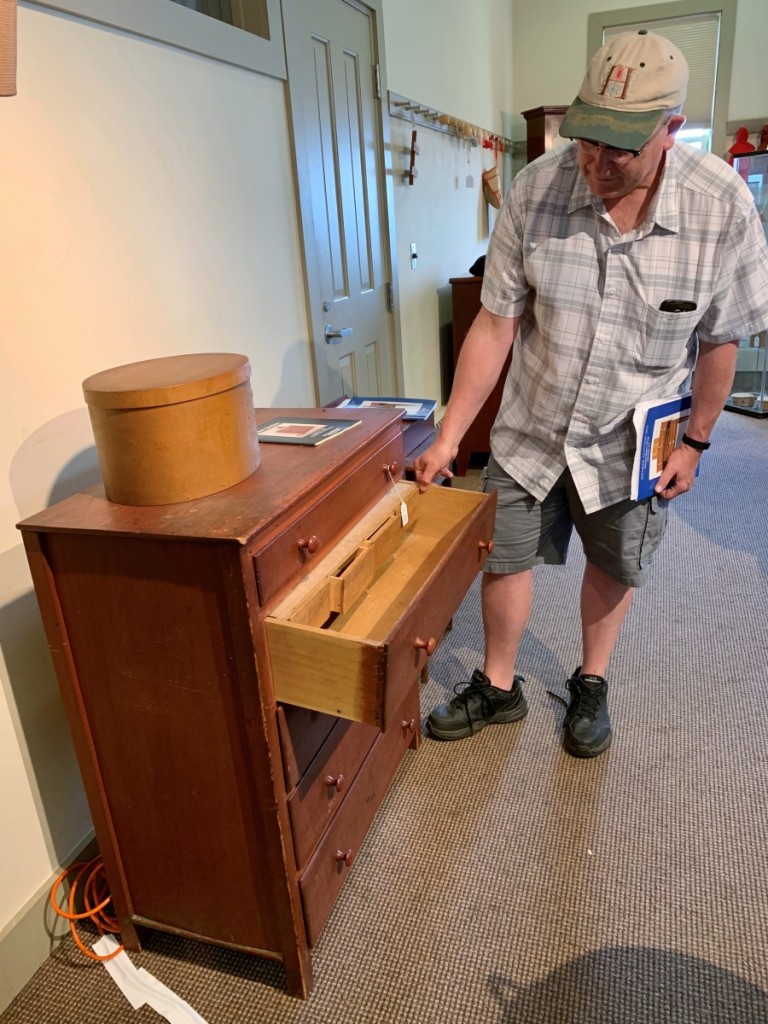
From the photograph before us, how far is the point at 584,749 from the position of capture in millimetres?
1685

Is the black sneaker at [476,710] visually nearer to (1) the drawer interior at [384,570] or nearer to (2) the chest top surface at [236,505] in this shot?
(1) the drawer interior at [384,570]

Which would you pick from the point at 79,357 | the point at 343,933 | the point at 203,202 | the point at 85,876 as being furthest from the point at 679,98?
the point at 85,876

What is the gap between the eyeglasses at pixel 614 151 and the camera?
1.16 metres

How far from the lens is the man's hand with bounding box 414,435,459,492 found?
1410 mm

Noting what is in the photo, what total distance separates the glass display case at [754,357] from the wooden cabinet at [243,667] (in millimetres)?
3353

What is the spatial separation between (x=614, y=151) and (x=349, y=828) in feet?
4.16

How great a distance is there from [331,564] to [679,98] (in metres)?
0.96

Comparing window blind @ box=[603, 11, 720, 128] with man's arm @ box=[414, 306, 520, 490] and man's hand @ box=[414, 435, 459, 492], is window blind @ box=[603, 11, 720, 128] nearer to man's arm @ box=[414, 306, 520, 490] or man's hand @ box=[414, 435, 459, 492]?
man's arm @ box=[414, 306, 520, 490]

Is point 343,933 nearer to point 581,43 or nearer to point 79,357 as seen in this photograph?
point 79,357

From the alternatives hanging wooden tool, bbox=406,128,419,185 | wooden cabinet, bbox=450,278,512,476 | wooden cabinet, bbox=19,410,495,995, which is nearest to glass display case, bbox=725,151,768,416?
wooden cabinet, bbox=450,278,512,476

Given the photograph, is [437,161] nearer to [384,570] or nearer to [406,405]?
[406,405]

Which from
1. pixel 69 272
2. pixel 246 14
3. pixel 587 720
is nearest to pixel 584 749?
pixel 587 720

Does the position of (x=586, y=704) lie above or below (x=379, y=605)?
below

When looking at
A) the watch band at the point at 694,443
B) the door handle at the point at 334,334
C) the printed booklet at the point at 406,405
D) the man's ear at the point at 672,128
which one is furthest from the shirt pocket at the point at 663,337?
the door handle at the point at 334,334
